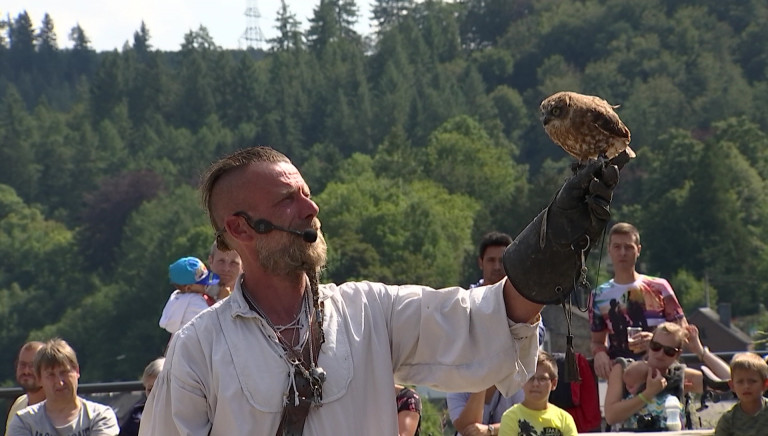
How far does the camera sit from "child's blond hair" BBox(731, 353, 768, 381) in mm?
6271

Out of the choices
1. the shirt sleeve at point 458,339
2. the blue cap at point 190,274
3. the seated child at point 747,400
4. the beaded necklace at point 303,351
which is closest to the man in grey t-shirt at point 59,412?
the blue cap at point 190,274

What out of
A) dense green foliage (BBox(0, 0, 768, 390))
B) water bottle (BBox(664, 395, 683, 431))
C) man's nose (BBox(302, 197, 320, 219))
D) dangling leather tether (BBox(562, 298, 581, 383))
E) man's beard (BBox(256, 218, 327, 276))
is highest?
man's nose (BBox(302, 197, 320, 219))

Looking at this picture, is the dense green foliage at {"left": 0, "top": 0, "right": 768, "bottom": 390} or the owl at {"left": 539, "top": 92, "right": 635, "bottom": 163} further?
the dense green foliage at {"left": 0, "top": 0, "right": 768, "bottom": 390}

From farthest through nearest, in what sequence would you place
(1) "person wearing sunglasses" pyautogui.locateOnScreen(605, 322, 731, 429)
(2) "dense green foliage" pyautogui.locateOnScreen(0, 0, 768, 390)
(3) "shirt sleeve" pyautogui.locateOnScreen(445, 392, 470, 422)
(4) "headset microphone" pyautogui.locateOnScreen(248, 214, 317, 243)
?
(2) "dense green foliage" pyautogui.locateOnScreen(0, 0, 768, 390), (1) "person wearing sunglasses" pyautogui.locateOnScreen(605, 322, 731, 429), (3) "shirt sleeve" pyautogui.locateOnScreen(445, 392, 470, 422), (4) "headset microphone" pyautogui.locateOnScreen(248, 214, 317, 243)

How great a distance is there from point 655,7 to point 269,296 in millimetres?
145693

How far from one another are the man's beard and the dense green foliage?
73.6 m

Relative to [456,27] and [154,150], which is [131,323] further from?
[456,27]

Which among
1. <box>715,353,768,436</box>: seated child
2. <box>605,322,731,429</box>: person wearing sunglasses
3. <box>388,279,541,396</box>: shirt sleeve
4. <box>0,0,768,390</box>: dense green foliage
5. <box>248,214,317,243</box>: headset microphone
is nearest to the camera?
<box>388,279,541,396</box>: shirt sleeve

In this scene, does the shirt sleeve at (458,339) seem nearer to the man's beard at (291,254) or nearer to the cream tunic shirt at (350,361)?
the cream tunic shirt at (350,361)

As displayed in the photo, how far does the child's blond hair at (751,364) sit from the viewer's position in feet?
20.6

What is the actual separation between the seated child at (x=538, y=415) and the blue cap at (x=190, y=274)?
201cm

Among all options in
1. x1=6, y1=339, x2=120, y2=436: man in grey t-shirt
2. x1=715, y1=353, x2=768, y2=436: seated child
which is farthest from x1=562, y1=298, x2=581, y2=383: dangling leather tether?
x1=6, y1=339, x2=120, y2=436: man in grey t-shirt

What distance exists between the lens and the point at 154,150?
128 metres

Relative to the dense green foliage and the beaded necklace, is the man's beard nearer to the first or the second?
the beaded necklace
